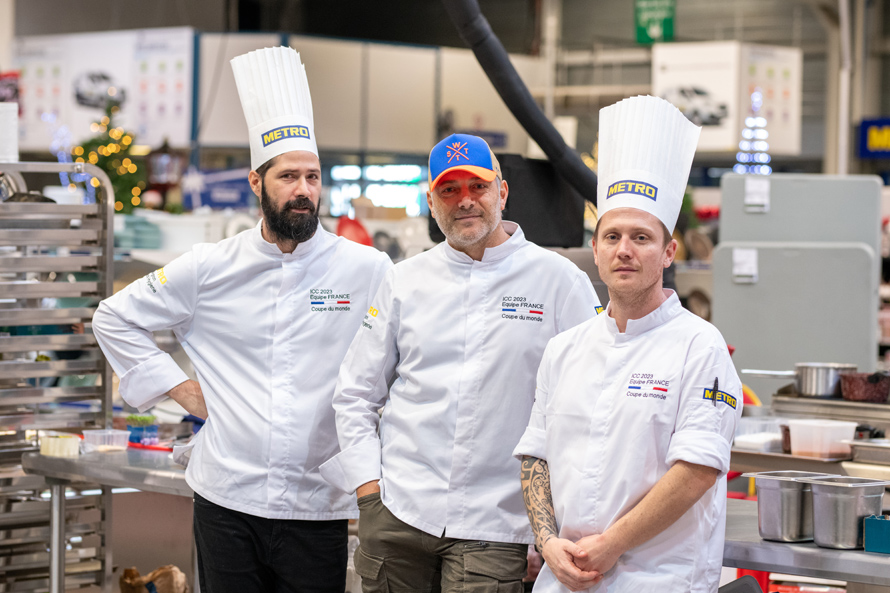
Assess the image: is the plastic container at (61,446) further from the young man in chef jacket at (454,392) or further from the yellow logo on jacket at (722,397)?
the yellow logo on jacket at (722,397)

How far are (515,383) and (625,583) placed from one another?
19.9 inches

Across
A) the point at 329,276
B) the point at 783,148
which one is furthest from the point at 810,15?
the point at 329,276

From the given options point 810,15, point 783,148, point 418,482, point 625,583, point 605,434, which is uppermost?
point 810,15

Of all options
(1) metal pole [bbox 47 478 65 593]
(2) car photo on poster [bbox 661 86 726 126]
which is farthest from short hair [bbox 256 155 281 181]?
(2) car photo on poster [bbox 661 86 726 126]

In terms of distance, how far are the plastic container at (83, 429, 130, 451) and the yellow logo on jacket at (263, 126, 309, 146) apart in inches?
51.5

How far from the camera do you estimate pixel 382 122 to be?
37.5 feet

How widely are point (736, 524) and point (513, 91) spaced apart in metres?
2.01

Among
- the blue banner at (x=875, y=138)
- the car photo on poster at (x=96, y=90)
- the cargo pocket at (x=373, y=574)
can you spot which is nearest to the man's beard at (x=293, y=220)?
the cargo pocket at (x=373, y=574)

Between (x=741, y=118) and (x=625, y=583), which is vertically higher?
(x=741, y=118)

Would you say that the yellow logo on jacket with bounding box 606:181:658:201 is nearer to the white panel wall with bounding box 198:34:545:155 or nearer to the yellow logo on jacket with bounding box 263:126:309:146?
the yellow logo on jacket with bounding box 263:126:309:146

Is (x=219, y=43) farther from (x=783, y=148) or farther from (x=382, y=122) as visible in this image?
(x=783, y=148)

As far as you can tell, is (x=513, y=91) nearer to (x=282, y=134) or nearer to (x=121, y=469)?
(x=282, y=134)

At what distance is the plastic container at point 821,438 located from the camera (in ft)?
9.82

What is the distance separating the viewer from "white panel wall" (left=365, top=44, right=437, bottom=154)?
11320 mm
